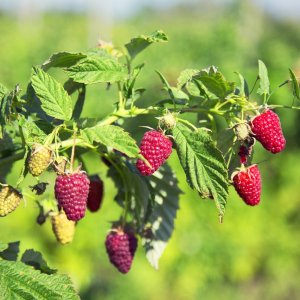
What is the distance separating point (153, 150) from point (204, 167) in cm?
9

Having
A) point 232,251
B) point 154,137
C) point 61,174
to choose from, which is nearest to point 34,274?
point 61,174

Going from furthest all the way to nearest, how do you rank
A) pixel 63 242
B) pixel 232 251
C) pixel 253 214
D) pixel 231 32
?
pixel 231 32 → pixel 253 214 → pixel 232 251 → pixel 63 242

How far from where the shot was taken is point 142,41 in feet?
4.67

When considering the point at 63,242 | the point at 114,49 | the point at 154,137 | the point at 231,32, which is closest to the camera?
the point at 154,137

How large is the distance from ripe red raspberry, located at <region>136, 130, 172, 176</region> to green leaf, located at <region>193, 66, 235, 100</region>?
0.48ft

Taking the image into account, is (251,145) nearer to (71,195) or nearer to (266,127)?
(266,127)

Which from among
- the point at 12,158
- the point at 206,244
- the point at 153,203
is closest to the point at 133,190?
the point at 153,203

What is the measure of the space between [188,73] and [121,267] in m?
0.48

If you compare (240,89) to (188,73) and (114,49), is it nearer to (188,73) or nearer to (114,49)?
(188,73)

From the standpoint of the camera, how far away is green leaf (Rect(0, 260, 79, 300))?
46.8 inches

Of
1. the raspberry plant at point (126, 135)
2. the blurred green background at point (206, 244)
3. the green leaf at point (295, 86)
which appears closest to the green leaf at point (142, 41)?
the raspberry plant at point (126, 135)

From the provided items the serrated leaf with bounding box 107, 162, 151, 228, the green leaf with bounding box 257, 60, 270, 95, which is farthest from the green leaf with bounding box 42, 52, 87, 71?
the green leaf with bounding box 257, 60, 270, 95

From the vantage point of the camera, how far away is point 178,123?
126 centimetres

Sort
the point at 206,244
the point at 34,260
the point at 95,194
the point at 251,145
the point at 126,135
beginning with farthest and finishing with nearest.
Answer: the point at 206,244, the point at 95,194, the point at 34,260, the point at 251,145, the point at 126,135
